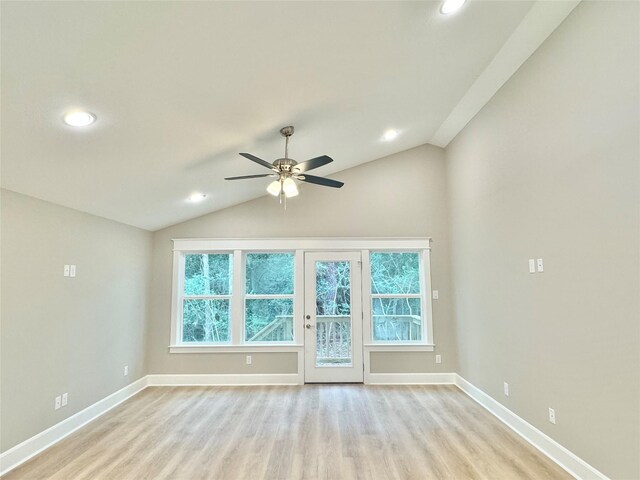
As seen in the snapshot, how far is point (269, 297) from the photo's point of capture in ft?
18.1

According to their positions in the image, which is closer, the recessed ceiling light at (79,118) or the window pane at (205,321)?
the recessed ceiling light at (79,118)

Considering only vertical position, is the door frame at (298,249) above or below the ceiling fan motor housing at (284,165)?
below

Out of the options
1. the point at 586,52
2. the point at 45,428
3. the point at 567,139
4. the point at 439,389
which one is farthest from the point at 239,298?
the point at 586,52

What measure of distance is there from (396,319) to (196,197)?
11.2ft

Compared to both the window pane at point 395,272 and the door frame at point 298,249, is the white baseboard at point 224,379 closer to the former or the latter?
the door frame at point 298,249

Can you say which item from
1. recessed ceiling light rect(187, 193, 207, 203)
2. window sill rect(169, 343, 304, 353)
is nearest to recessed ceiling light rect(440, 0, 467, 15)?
recessed ceiling light rect(187, 193, 207, 203)

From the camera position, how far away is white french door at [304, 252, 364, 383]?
534 cm

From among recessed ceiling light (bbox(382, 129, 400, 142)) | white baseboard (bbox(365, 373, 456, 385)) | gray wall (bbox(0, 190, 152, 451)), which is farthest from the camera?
white baseboard (bbox(365, 373, 456, 385))

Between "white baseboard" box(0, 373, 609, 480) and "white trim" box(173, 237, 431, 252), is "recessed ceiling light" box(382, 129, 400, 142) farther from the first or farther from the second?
"white baseboard" box(0, 373, 609, 480)

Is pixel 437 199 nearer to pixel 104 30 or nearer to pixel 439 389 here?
pixel 439 389

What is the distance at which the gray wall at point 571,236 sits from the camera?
2.32 meters

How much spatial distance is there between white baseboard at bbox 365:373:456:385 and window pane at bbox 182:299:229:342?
7.55 feet

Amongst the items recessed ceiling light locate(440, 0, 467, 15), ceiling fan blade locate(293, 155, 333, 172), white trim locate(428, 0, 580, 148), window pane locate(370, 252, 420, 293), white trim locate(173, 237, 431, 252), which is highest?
white trim locate(428, 0, 580, 148)

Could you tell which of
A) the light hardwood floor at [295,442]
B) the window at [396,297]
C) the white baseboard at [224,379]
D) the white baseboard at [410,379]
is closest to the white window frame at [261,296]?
the white baseboard at [224,379]
